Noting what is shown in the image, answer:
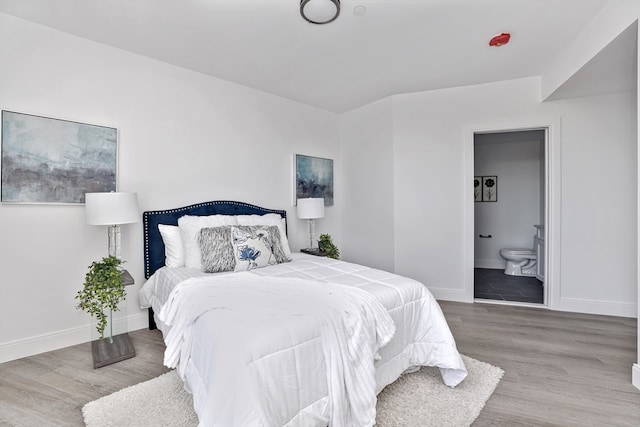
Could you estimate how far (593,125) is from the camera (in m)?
3.45

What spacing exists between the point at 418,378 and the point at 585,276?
2.71 m

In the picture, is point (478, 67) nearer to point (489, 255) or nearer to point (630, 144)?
point (630, 144)

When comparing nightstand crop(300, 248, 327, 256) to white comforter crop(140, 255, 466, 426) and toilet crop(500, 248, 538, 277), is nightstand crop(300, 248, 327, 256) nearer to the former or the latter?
white comforter crop(140, 255, 466, 426)

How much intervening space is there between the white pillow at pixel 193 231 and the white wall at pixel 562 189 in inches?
91.7

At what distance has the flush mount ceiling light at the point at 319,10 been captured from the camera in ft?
7.27

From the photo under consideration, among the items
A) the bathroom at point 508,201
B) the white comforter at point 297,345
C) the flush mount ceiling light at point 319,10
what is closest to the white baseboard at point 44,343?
the white comforter at point 297,345

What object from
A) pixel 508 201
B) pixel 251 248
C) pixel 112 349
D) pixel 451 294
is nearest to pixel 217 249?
pixel 251 248

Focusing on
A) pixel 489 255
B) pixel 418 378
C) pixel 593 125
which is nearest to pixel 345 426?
pixel 418 378

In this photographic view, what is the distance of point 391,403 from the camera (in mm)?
1868

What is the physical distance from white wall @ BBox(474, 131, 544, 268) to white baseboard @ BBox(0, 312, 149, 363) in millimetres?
6149

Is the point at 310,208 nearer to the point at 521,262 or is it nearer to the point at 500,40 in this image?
the point at 500,40

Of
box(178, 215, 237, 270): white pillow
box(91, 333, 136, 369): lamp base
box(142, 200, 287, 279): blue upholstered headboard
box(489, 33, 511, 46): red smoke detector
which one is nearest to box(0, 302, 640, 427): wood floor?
box(91, 333, 136, 369): lamp base

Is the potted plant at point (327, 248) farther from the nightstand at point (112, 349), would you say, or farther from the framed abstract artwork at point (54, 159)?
the framed abstract artwork at point (54, 159)

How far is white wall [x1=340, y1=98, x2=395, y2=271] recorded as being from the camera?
169 inches
